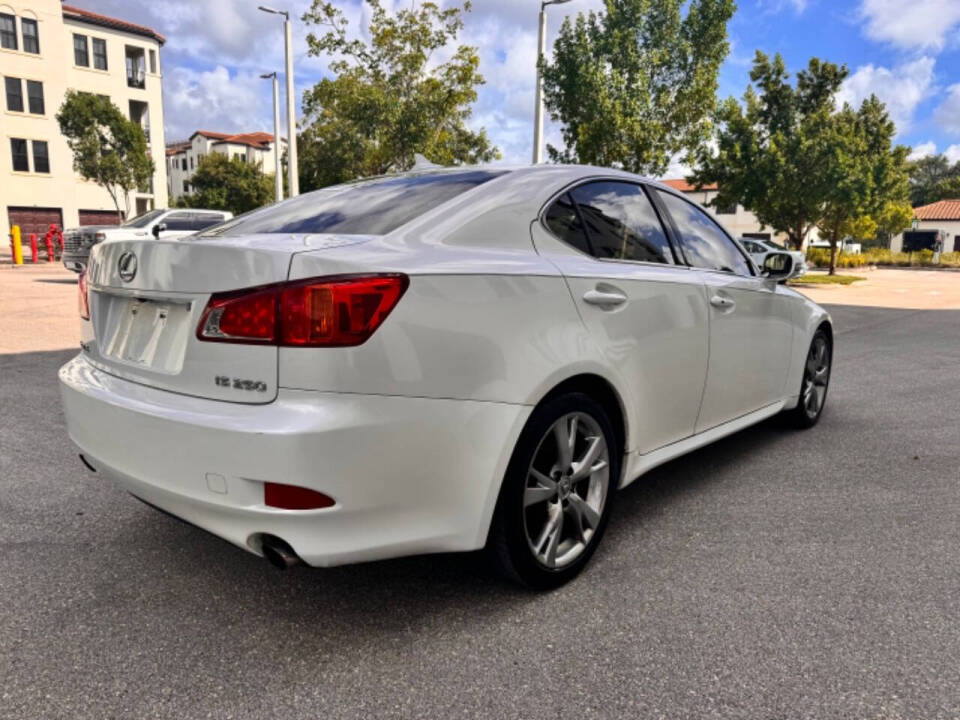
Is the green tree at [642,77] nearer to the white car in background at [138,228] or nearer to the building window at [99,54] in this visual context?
the white car in background at [138,228]

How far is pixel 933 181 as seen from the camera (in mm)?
98688

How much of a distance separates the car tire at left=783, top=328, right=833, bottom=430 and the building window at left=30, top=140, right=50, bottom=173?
4210 cm

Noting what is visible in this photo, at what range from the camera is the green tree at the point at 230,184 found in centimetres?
6081

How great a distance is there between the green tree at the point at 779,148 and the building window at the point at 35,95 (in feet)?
107

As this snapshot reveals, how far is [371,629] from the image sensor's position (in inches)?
96.3

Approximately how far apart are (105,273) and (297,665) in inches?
60.6

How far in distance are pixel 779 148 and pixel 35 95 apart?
116 ft

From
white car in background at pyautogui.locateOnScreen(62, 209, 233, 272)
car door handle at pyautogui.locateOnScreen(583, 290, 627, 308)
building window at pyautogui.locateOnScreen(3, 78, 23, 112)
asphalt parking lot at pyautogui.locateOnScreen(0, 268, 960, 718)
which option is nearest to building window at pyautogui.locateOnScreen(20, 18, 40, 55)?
building window at pyautogui.locateOnScreen(3, 78, 23, 112)

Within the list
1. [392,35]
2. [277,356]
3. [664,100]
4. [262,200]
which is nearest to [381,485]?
[277,356]

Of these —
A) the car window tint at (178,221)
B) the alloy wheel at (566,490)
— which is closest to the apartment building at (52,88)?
the car window tint at (178,221)

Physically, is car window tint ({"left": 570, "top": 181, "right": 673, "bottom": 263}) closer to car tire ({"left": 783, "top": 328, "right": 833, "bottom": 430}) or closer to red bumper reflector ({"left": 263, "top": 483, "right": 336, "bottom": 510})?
red bumper reflector ({"left": 263, "top": 483, "right": 336, "bottom": 510})

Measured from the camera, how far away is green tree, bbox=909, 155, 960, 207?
8169cm

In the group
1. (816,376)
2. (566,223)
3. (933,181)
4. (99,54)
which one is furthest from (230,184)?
(933,181)

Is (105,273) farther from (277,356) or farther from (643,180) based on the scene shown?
(643,180)
